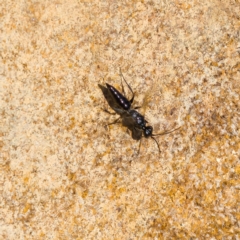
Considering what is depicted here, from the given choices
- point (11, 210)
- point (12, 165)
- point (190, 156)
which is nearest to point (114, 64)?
point (190, 156)

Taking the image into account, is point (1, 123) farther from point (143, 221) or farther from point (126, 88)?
point (143, 221)

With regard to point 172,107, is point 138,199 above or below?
below

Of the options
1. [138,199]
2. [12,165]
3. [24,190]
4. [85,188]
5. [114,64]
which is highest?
[114,64]
